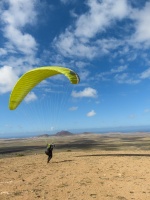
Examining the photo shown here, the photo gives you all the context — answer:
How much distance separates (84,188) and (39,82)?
33.2 ft

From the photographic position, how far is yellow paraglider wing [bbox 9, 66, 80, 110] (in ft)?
55.4

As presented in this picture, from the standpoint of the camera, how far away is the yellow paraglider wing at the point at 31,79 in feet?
55.4

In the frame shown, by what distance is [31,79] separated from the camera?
66.2ft

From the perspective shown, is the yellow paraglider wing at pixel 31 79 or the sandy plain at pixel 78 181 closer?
the sandy plain at pixel 78 181

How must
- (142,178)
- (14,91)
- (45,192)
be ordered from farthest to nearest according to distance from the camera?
(14,91) < (142,178) < (45,192)

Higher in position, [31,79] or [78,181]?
[31,79]

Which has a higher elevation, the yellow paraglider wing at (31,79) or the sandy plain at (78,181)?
the yellow paraglider wing at (31,79)

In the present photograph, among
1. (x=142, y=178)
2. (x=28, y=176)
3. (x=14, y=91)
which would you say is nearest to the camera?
(x=142, y=178)

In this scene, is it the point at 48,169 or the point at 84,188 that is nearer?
the point at 84,188

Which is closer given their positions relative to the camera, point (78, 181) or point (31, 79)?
point (78, 181)

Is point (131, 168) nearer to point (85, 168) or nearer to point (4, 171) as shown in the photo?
point (85, 168)

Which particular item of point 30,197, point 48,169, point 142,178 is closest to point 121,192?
point 142,178

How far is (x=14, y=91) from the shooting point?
20.5 meters

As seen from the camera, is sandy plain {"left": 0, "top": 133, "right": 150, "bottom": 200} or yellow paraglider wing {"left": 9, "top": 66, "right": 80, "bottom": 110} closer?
sandy plain {"left": 0, "top": 133, "right": 150, "bottom": 200}
